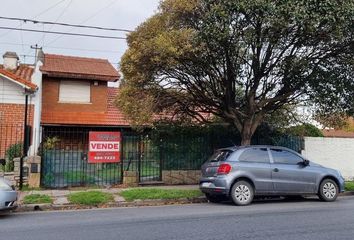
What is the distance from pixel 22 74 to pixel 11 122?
3485 millimetres

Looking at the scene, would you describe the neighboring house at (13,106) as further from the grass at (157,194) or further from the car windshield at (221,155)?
the car windshield at (221,155)

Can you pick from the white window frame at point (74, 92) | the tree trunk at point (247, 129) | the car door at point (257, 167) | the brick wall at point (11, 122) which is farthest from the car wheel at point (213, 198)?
the white window frame at point (74, 92)

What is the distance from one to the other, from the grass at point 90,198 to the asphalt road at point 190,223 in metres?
0.81

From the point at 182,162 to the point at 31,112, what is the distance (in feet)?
23.9

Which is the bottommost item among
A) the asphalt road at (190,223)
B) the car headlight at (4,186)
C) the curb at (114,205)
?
the asphalt road at (190,223)

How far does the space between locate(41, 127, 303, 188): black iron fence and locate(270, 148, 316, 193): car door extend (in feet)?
17.1

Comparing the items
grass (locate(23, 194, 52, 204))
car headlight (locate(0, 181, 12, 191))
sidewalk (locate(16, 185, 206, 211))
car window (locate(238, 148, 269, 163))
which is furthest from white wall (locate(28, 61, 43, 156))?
car window (locate(238, 148, 269, 163))

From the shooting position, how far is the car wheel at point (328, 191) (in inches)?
517

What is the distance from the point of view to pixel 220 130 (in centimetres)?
1819

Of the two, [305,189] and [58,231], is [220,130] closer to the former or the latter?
[305,189]

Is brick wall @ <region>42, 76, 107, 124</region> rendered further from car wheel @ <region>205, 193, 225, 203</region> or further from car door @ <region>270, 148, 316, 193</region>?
car door @ <region>270, 148, 316, 193</region>

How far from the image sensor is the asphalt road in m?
7.84

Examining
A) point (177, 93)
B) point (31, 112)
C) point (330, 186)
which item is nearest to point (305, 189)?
point (330, 186)

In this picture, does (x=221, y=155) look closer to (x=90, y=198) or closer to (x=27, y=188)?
(x=90, y=198)
